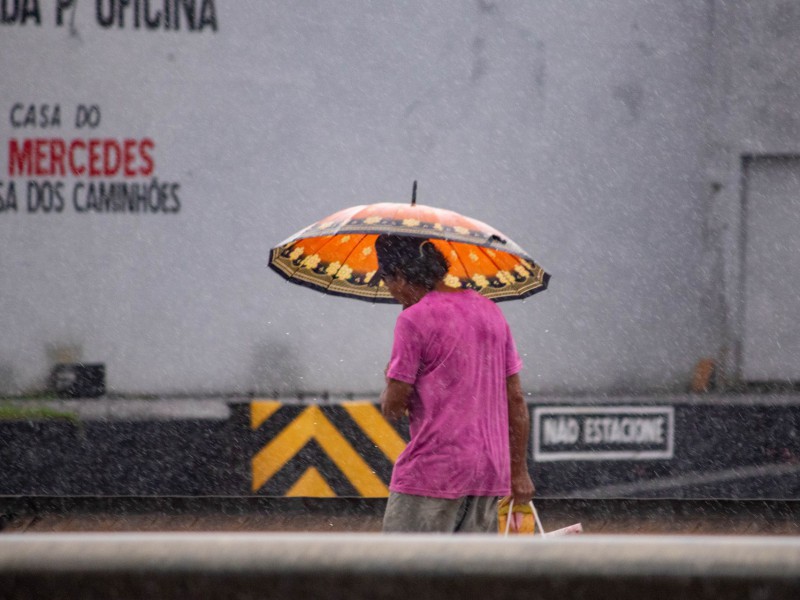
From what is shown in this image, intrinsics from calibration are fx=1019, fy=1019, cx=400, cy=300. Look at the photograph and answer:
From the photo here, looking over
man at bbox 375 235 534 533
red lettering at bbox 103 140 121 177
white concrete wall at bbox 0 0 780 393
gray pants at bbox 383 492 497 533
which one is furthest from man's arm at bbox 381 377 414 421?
red lettering at bbox 103 140 121 177

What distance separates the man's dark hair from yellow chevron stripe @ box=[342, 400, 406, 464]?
299 cm

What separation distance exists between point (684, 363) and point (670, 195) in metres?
1.88

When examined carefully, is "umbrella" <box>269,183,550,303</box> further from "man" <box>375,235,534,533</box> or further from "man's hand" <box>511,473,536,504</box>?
"man's hand" <box>511,473,536,504</box>

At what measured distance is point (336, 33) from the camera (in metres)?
11.3

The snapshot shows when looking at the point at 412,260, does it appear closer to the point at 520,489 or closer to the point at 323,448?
the point at 520,489

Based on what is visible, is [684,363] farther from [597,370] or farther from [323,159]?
[323,159]

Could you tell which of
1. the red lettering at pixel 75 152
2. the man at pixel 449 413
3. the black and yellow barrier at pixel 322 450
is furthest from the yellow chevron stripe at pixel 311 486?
the red lettering at pixel 75 152

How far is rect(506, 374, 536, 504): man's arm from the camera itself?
372 cm

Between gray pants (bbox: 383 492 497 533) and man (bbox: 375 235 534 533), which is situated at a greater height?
man (bbox: 375 235 534 533)

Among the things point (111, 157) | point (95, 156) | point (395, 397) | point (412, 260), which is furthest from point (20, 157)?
point (395, 397)

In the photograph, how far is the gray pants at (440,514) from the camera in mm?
3469

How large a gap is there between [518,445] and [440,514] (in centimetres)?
45

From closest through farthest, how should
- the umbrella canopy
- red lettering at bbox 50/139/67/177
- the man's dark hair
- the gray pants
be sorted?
the gray pants → the man's dark hair → the umbrella canopy → red lettering at bbox 50/139/67/177

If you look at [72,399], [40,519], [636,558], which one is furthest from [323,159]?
[636,558]
